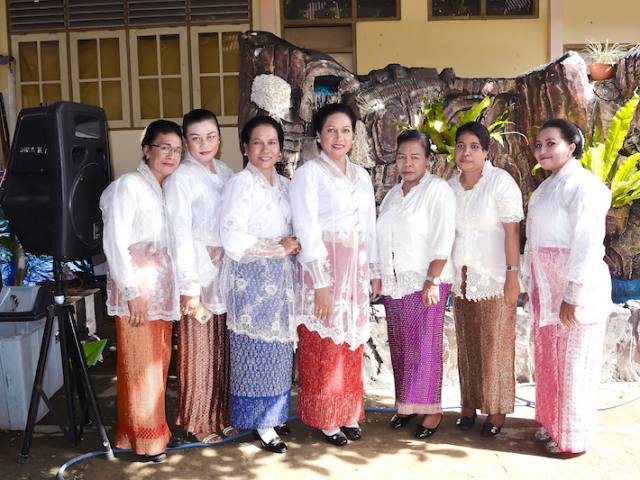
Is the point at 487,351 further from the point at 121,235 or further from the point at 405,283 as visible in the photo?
the point at 121,235

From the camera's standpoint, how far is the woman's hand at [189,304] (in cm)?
291

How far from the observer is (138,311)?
287cm

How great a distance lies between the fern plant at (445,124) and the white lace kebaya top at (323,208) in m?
2.09

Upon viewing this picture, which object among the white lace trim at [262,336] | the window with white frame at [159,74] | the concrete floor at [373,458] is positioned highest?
the window with white frame at [159,74]

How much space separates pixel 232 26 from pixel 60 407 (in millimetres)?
4557

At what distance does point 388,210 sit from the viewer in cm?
321

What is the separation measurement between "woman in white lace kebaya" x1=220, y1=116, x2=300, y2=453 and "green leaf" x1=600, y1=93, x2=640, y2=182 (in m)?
2.73

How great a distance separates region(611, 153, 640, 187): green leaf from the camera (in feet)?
14.7

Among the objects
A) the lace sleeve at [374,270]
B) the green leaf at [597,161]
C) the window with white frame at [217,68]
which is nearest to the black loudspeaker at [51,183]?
the lace sleeve at [374,270]

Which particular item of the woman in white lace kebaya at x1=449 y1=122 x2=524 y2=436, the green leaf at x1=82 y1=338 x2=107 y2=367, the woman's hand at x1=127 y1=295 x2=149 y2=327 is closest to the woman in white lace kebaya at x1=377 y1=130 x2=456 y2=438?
the woman in white lace kebaya at x1=449 y1=122 x2=524 y2=436

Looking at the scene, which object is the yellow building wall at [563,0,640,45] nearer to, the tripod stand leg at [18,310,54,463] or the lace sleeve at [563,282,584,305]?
the lace sleeve at [563,282,584,305]

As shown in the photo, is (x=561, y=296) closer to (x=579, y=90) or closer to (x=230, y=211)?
(x=230, y=211)

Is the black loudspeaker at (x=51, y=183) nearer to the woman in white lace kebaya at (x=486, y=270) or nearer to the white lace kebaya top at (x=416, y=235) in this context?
the white lace kebaya top at (x=416, y=235)

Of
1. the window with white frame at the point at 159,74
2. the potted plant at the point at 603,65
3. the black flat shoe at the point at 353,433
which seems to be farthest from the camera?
the window with white frame at the point at 159,74
